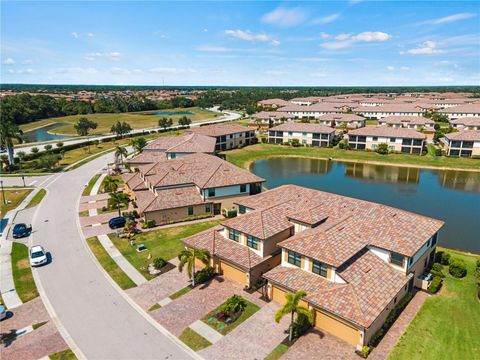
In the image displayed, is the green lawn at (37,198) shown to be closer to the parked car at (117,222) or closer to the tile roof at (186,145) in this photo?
the parked car at (117,222)

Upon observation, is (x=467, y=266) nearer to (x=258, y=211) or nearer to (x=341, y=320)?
(x=341, y=320)

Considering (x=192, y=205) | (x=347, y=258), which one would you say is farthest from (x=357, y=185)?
(x=347, y=258)

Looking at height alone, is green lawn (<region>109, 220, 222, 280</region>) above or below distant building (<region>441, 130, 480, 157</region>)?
below

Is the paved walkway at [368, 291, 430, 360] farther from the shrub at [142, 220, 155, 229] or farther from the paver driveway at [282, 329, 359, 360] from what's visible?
the shrub at [142, 220, 155, 229]

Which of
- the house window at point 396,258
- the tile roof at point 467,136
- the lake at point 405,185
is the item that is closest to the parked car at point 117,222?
the lake at point 405,185

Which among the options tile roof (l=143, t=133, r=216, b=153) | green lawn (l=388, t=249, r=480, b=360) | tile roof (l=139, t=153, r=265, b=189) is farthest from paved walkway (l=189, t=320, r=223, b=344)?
tile roof (l=143, t=133, r=216, b=153)

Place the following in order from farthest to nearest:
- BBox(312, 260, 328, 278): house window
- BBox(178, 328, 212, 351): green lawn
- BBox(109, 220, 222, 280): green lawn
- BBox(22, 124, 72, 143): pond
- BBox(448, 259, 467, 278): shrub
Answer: BBox(22, 124, 72, 143): pond
BBox(109, 220, 222, 280): green lawn
BBox(448, 259, 467, 278): shrub
BBox(312, 260, 328, 278): house window
BBox(178, 328, 212, 351): green lawn

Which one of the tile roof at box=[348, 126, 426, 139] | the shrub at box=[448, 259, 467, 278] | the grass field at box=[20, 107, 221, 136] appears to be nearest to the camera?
the shrub at box=[448, 259, 467, 278]
